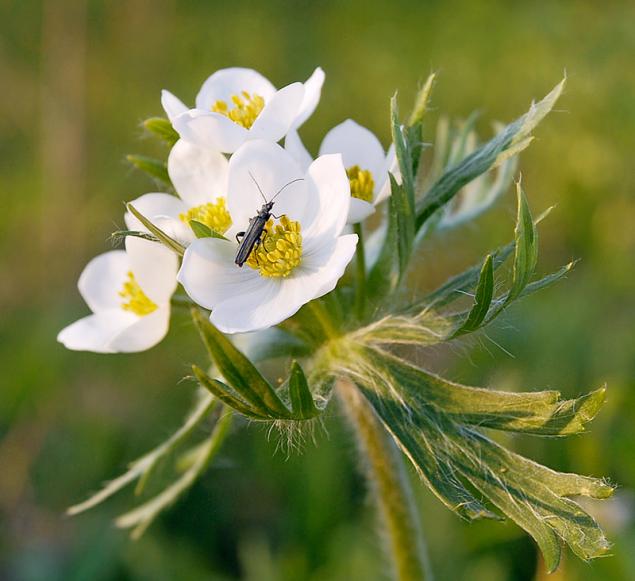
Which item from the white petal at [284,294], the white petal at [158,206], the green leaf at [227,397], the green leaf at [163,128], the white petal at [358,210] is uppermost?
the green leaf at [163,128]

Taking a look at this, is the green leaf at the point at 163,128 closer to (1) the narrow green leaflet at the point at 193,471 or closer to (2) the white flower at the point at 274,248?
(2) the white flower at the point at 274,248

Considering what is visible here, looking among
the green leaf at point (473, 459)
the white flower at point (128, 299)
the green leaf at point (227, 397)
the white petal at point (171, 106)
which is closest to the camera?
the green leaf at point (227, 397)

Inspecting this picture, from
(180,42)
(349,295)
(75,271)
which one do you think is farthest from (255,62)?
(349,295)

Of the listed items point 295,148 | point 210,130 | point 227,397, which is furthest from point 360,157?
point 227,397

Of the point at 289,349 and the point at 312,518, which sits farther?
the point at 312,518

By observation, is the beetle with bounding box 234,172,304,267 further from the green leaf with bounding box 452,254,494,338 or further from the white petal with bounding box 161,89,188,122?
the green leaf with bounding box 452,254,494,338

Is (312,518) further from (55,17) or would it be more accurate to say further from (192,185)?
(55,17)

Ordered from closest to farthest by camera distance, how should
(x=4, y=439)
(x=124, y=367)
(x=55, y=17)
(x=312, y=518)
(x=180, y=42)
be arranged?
1. (x=312, y=518)
2. (x=4, y=439)
3. (x=124, y=367)
4. (x=55, y=17)
5. (x=180, y=42)

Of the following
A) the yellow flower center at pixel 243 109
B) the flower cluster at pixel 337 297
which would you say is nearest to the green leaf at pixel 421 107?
the flower cluster at pixel 337 297
